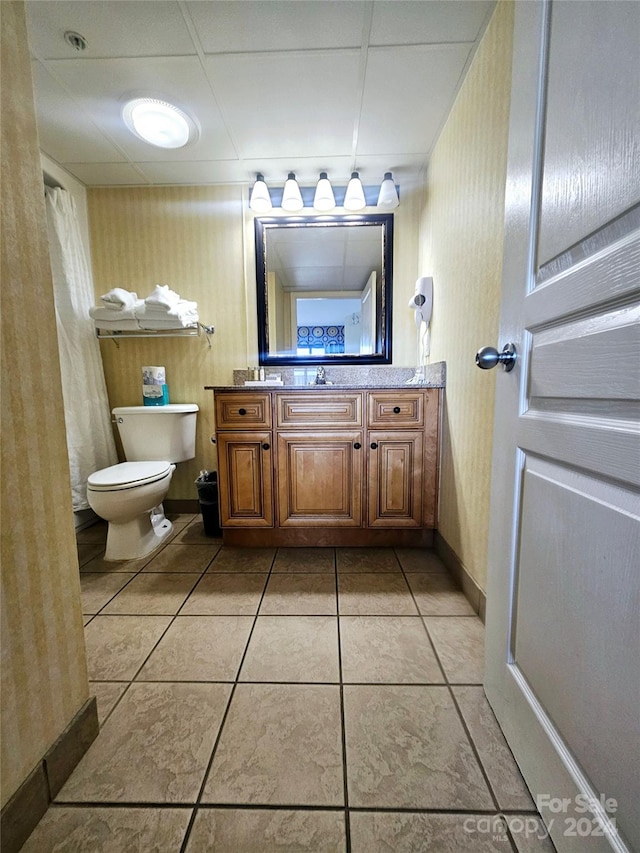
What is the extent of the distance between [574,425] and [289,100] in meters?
1.72

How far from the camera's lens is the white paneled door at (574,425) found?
43 cm

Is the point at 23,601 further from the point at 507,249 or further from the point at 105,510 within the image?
the point at 507,249

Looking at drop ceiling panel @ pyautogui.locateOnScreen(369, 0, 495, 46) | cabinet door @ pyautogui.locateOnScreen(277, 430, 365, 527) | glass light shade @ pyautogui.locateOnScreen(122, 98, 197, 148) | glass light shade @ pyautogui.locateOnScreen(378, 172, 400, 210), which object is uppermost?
drop ceiling panel @ pyautogui.locateOnScreen(369, 0, 495, 46)

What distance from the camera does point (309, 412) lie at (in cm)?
160

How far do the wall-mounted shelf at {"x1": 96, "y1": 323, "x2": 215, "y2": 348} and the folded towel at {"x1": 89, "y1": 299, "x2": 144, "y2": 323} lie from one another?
12cm

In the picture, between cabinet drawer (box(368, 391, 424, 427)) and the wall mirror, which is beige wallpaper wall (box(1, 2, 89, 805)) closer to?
cabinet drawer (box(368, 391, 424, 427))

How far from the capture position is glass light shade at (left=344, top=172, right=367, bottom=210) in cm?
182

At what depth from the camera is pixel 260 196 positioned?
1865mm

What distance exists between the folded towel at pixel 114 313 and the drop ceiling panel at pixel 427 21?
1.57 m

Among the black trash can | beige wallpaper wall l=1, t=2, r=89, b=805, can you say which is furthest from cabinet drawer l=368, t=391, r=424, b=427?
beige wallpaper wall l=1, t=2, r=89, b=805

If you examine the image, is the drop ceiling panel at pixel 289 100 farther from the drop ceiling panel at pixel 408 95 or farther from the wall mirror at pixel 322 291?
the wall mirror at pixel 322 291

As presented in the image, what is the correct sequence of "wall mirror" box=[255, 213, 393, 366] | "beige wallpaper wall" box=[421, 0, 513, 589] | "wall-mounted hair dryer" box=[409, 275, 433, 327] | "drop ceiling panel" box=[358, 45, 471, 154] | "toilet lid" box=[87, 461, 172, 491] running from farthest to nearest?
"wall mirror" box=[255, 213, 393, 366] < "wall-mounted hair dryer" box=[409, 275, 433, 327] < "toilet lid" box=[87, 461, 172, 491] < "drop ceiling panel" box=[358, 45, 471, 154] < "beige wallpaper wall" box=[421, 0, 513, 589]

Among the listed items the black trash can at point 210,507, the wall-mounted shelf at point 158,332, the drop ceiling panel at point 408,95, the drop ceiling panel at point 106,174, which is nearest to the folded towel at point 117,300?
the wall-mounted shelf at point 158,332

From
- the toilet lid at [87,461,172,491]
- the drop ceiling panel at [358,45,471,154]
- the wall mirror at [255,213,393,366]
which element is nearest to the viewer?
the drop ceiling panel at [358,45,471,154]
